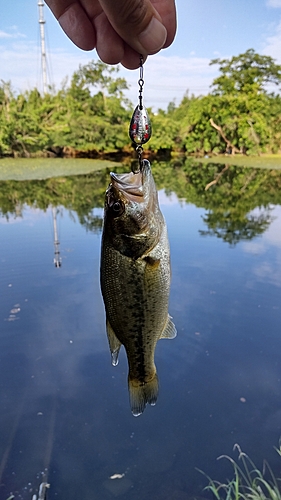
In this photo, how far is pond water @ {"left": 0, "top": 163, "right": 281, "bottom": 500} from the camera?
3.85 meters

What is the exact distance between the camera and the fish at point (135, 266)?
70.9 inches

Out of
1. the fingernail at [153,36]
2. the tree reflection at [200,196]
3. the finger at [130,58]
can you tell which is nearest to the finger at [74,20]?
the finger at [130,58]

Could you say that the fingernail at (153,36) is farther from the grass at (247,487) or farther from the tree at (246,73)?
the tree at (246,73)

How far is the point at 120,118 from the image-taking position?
120 feet

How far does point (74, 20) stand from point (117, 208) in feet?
3.63

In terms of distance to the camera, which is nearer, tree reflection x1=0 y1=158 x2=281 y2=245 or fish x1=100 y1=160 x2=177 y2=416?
fish x1=100 y1=160 x2=177 y2=416

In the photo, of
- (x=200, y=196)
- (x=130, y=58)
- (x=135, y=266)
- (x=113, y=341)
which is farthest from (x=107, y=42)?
(x=200, y=196)

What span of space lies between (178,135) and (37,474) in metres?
42.2

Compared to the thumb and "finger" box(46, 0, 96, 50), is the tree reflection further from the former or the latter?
the thumb

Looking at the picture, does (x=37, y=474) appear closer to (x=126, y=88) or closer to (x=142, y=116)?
(x=142, y=116)

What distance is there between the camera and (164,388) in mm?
4953

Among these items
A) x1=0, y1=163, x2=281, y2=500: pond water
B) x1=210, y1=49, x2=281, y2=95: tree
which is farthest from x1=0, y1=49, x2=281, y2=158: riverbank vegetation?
x1=0, y1=163, x2=281, y2=500: pond water

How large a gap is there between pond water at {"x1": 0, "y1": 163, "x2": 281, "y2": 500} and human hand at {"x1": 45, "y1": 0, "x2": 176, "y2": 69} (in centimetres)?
361

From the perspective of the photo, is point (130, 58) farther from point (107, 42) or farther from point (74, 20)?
point (74, 20)
